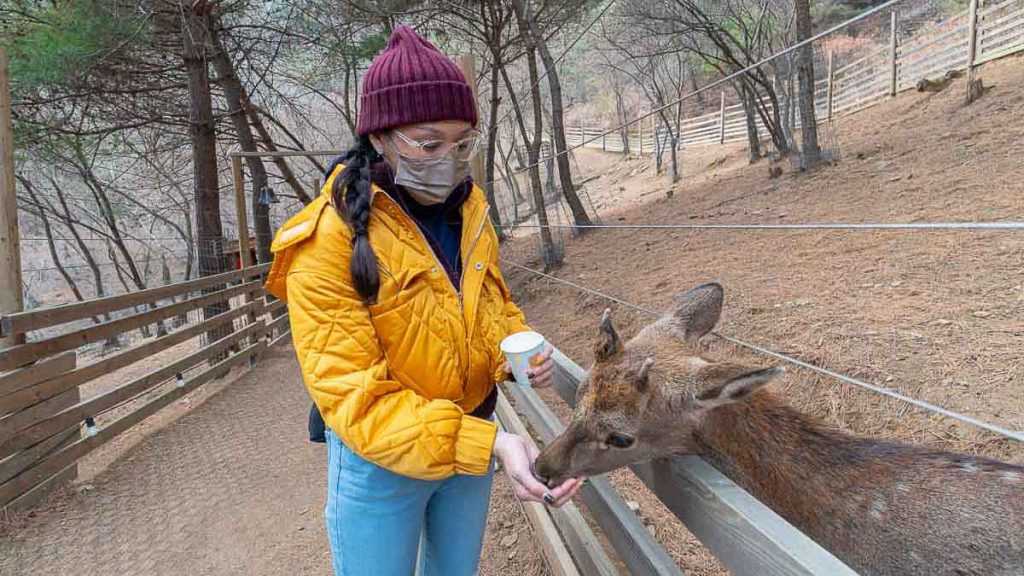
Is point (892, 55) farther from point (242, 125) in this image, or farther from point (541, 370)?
point (242, 125)

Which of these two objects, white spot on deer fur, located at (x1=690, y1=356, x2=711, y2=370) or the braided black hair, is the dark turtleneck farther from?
white spot on deer fur, located at (x1=690, y1=356, x2=711, y2=370)

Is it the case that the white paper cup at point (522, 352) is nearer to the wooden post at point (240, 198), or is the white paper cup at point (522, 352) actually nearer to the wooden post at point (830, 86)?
the wooden post at point (830, 86)

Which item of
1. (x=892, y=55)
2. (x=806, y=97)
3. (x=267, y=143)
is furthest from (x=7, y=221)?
(x=892, y=55)

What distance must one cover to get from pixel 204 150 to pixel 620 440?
917 cm

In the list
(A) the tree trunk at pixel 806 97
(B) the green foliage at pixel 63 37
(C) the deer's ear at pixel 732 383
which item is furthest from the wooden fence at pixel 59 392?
(A) the tree trunk at pixel 806 97

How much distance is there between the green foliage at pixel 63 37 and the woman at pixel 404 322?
307 inches

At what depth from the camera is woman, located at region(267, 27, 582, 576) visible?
1.32 metres

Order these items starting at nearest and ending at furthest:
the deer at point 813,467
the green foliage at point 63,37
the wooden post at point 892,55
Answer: the deer at point 813,467, the green foliage at point 63,37, the wooden post at point 892,55

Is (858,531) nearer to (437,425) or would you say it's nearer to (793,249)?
(437,425)

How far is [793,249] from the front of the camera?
575 centimetres

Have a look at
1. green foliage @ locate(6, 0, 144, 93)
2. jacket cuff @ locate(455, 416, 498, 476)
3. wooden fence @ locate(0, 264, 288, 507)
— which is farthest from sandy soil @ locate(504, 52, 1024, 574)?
green foliage @ locate(6, 0, 144, 93)

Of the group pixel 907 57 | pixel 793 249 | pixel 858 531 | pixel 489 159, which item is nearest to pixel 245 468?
pixel 858 531

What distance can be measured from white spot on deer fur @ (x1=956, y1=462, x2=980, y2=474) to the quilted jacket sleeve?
1492mm

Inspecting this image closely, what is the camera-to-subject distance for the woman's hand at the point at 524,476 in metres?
1.33
